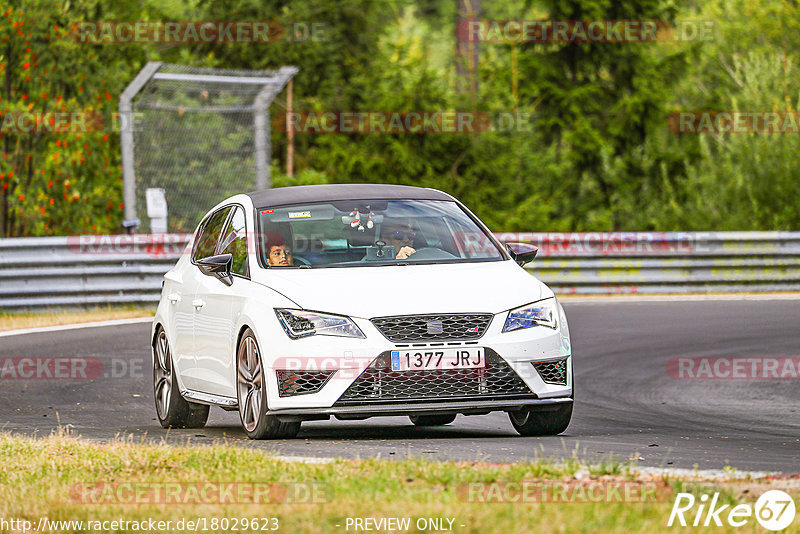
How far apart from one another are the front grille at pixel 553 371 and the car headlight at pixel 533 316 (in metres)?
0.22

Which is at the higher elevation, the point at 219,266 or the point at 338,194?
the point at 338,194

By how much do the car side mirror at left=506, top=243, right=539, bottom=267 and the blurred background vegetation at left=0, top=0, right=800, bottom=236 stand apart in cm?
1395

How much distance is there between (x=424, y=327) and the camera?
8.59m

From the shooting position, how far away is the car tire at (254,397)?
29.0 feet

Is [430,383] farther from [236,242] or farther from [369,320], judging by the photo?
[236,242]

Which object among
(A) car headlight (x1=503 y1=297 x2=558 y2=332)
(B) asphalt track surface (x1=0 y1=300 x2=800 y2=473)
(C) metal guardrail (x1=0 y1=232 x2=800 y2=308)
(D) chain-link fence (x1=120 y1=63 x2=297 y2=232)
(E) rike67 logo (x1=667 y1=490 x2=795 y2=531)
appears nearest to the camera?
A: (E) rike67 logo (x1=667 y1=490 x2=795 y2=531)

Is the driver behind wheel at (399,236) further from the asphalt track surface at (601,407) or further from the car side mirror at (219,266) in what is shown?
the asphalt track surface at (601,407)

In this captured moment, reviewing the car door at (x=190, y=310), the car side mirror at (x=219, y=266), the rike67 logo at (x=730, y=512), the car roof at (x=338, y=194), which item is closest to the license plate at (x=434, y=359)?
the car side mirror at (x=219, y=266)

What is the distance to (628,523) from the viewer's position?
5.50 meters

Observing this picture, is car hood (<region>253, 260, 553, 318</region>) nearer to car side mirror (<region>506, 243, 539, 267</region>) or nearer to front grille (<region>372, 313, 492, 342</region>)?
front grille (<region>372, 313, 492, 342</region>)

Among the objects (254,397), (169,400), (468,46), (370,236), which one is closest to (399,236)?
(370,236)

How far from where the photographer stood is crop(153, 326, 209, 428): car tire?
10609 millimetres

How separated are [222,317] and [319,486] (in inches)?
129

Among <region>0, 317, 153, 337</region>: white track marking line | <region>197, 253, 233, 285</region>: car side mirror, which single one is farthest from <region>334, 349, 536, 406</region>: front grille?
<region>0, 317, 153, 337</region>: white track marking line
